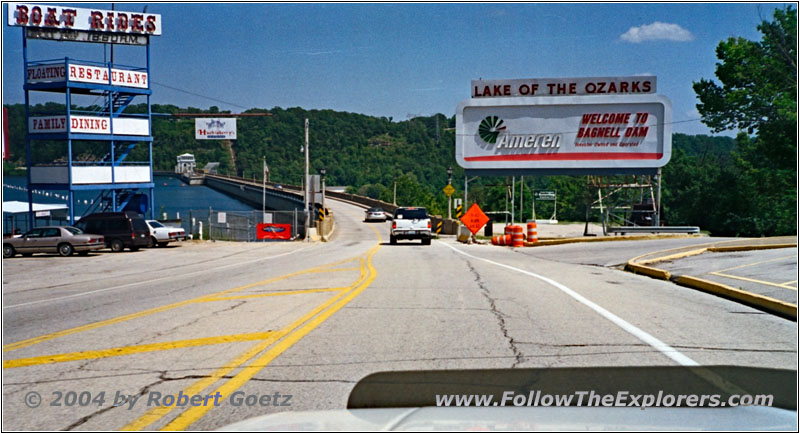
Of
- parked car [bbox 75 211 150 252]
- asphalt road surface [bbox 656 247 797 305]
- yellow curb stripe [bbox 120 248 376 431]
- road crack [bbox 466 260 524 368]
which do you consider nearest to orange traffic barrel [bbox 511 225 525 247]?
asphalt road surface [bbox 656 247 797 305]

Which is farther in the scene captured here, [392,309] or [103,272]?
[103,272]

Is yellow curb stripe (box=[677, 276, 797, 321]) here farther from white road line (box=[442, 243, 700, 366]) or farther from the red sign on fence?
the red sign on fence

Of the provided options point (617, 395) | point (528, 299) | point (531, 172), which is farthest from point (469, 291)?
point (531, 172)

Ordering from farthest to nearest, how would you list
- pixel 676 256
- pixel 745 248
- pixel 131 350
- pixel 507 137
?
pixel 507 137, pixel 745 248, pixel 676 256, pixel 131 350

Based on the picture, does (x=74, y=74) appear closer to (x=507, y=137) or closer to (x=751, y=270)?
(x=507, y=137)

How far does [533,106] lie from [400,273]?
37329mm

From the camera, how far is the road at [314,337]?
5629 mm

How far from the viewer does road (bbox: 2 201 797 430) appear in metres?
5.63

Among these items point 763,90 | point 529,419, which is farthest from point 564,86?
point 529,419

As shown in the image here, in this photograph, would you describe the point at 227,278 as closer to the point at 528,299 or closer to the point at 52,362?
the point at 528,299

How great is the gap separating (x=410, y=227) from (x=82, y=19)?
110 ft

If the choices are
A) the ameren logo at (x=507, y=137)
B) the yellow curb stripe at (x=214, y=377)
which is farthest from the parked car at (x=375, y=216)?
the yellow curb stripe at (x=214, y=377)

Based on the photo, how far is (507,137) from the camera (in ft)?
169

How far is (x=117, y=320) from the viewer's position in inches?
380
